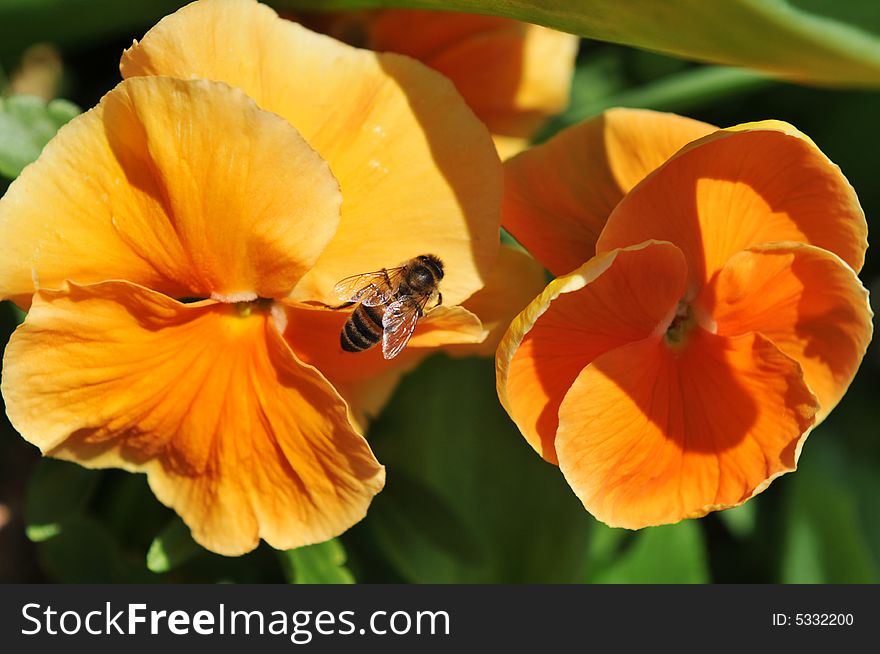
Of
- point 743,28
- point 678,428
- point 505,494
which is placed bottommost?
point 505,494

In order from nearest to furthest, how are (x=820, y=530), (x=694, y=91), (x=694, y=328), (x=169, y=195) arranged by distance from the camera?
1. (x=169, y=195)
2. (x=694, y=328)
3. (x=694, y=91)
4. (x=820, y=530)

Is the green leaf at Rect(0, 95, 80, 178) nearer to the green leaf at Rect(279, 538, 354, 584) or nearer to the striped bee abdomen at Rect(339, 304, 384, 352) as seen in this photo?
the striped bee abdomen at Rect(339, 304, 384, 352)

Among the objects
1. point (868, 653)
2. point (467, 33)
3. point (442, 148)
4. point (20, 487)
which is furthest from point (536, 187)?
point (20, 487)

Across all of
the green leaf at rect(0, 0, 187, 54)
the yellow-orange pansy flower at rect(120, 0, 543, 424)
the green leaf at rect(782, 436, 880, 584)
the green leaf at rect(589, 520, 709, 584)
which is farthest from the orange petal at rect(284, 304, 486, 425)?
the green leaf at rect(782, 436, 880, 584)

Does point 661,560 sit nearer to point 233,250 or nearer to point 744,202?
point 744,202

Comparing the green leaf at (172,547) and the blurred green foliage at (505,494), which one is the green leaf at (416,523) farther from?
the green leaf at (172,547)

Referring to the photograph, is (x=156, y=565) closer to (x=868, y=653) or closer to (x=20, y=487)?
(x=20, y=487)


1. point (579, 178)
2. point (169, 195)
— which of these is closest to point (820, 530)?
point (579, 178)
